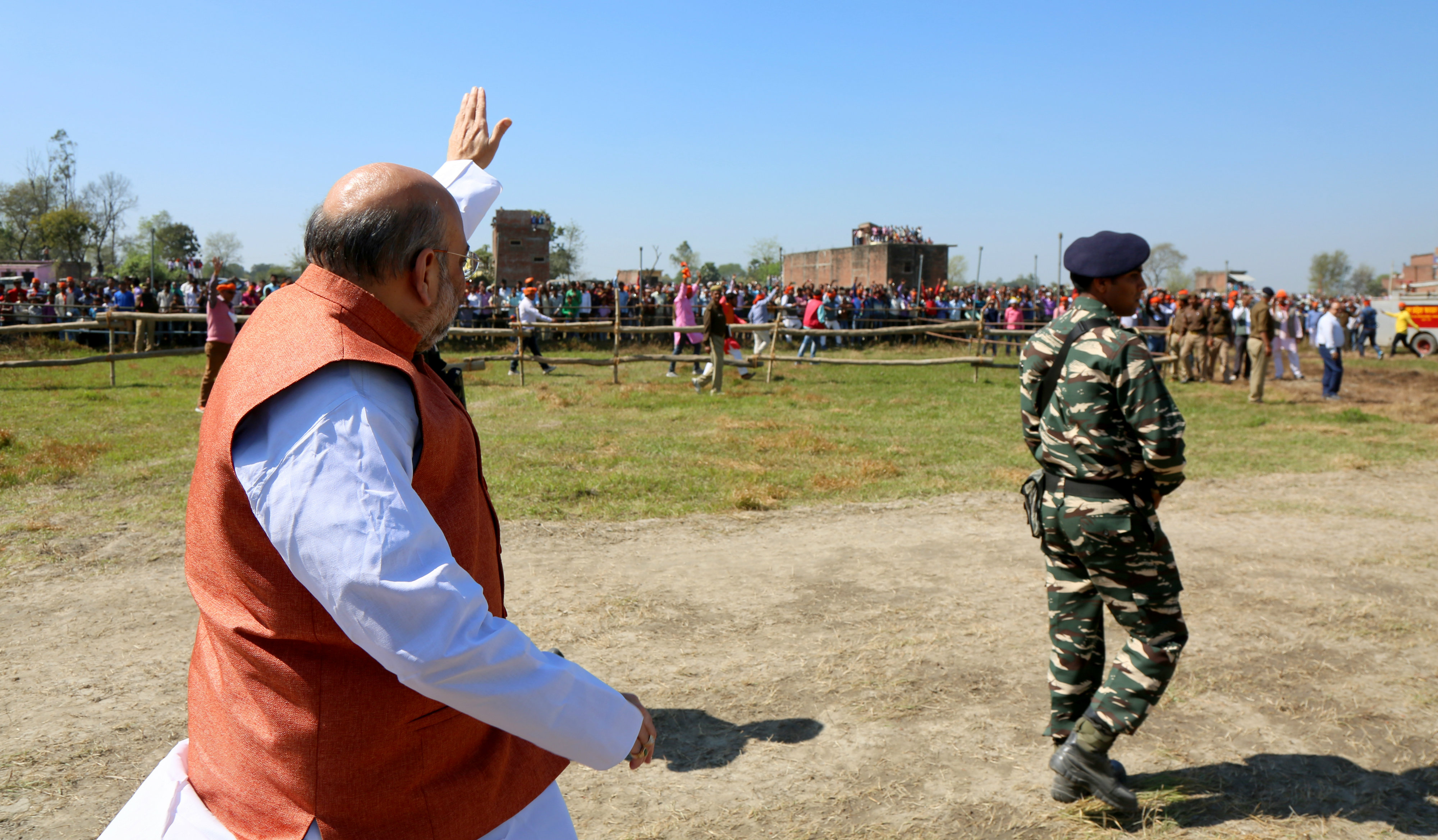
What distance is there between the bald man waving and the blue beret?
2.47 meters

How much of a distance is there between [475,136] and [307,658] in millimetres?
1650

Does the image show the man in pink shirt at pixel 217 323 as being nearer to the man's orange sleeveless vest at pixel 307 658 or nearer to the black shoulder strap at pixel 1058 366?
the black shoulder strap at pixel 1058 366

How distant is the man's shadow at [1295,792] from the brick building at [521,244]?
47291mm

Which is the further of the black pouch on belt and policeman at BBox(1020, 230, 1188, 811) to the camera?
the black pouch on belt

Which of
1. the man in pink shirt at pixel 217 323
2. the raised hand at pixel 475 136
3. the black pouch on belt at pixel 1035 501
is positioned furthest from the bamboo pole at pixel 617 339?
the raised hand at pixel 475 136

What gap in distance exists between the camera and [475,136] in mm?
2578

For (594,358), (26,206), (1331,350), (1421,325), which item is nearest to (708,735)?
(1331,350)

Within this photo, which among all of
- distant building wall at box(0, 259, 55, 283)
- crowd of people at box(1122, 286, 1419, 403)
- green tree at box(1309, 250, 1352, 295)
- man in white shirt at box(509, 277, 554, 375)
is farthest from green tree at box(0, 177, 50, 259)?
green tree at box(1309, 250, 1352, 295)

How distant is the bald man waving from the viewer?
1.22m

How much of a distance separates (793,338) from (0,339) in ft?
58.4

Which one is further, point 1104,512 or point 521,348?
point 521,348

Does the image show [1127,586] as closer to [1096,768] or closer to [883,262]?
[1096,768]

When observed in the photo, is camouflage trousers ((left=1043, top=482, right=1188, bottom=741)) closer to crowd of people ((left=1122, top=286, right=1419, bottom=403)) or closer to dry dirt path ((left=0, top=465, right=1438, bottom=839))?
dry dirt path ((left=0, top=465, right=1438, bottom=839))

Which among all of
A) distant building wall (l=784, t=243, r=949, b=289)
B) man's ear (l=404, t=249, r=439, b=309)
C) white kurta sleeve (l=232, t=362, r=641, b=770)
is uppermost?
distant building wall (l=784, t=243, r=949, b=289)
